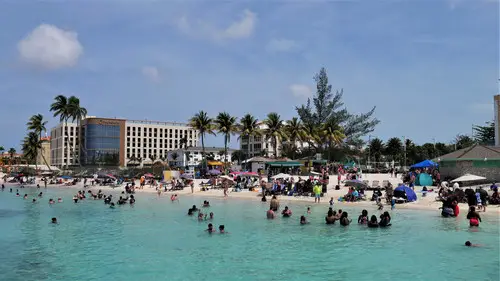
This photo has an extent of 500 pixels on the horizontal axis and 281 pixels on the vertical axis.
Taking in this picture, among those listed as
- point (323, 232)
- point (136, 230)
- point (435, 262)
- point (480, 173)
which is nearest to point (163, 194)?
point (136, 230)

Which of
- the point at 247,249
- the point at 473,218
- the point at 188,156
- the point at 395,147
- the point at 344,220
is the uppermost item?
the point at 395,147

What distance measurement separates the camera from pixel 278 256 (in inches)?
637

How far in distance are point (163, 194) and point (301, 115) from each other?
4457 cm

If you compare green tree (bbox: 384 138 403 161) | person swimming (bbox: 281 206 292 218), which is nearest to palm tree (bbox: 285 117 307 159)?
green tree (bbox: 384 138 403 161)

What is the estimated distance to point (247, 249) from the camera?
687 inches

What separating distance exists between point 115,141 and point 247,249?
132318 mm

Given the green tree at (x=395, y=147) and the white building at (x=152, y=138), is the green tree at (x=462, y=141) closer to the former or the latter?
the green tree at (x=395, y=147)

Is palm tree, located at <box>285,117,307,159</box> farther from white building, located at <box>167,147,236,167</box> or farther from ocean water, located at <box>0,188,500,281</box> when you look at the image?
ocean water, located at <box>0,188,500,281</box>

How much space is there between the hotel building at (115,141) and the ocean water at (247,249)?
11095cm

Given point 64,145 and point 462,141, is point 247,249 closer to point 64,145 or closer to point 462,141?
point 462,141

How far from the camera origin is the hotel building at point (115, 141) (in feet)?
452

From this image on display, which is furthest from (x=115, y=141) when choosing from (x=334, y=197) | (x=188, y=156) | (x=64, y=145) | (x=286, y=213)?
(x=286, y=213)

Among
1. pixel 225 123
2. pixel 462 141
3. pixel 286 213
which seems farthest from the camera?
pixel 462 141

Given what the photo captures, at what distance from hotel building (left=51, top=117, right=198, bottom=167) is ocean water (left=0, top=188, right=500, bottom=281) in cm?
11095
